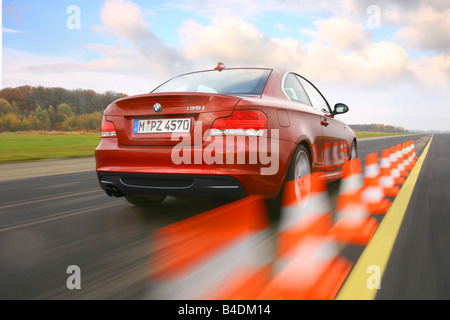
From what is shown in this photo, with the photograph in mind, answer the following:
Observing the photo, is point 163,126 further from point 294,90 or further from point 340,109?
point 340,109

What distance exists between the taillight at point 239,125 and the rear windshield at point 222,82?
0.50 metres

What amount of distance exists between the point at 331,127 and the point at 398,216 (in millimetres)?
1695

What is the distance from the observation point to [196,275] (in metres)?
2.50

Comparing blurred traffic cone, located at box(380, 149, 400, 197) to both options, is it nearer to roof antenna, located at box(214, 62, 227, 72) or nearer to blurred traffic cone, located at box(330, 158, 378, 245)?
blurred traffic cone, located at box(330, 158, 378, 245)

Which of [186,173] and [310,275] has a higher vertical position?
[186,173]

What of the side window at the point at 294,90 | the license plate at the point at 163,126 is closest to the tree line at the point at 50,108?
the side window at the point at 294,90

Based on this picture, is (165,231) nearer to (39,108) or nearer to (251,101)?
(251,101)

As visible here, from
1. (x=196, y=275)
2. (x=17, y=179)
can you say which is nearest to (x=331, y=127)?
(x=196, y=275)

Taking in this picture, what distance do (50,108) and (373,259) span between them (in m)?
75.9

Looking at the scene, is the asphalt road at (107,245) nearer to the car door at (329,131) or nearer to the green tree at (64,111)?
the car door at (329,131)

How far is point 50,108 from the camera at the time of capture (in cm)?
7119

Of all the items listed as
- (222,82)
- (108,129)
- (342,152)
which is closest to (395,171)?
(342,152)

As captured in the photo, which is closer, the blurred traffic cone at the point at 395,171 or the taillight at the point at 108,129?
the taillight at the point at 108,129

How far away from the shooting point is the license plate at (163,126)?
3.49m
